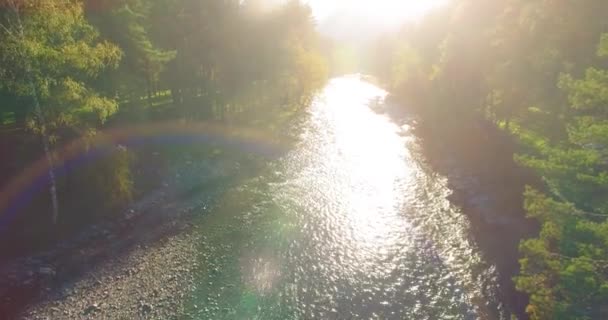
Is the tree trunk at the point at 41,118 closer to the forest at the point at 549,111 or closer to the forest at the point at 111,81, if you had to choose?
the forest at the point at 111,81

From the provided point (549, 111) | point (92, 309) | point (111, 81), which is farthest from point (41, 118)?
point (549, 111)

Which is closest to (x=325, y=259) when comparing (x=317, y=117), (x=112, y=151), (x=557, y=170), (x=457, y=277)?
(x=457, y=277)

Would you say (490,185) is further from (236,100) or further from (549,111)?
(236,100)

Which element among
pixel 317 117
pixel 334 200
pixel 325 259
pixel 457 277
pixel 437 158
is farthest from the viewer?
pixel 317 117

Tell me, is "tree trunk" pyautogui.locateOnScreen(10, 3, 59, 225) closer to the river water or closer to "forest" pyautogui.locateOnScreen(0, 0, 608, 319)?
"forest" pyautogui.locateOnScreen(0, 0, 608, 319)

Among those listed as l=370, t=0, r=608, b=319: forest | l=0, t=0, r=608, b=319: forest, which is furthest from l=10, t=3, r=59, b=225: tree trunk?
l=370, t=0, r=608, b=319: forest

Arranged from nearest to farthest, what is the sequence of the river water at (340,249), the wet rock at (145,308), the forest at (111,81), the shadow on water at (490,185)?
the wet rock at (145,308) → the river water at (340,249) → the forest at (111,81) → the shadow on water at (490,185)

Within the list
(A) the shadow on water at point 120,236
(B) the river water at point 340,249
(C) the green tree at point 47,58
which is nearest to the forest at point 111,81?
(C) the green tree at point 47,58

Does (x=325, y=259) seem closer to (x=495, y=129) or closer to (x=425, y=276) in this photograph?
(x=425, y=276)
